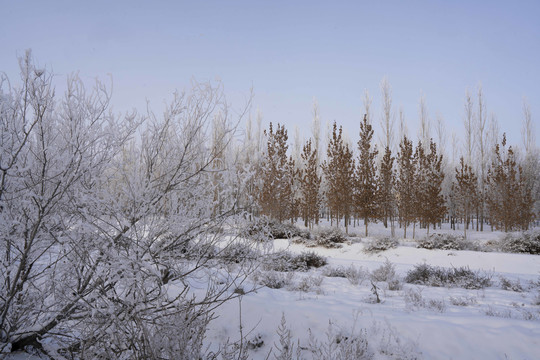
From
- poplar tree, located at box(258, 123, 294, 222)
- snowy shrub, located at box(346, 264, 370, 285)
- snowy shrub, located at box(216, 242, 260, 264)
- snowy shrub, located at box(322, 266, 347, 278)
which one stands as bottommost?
snowy shrub, located at box(322, 266, 347, 278)

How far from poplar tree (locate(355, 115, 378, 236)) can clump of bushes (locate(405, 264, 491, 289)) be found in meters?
8.88

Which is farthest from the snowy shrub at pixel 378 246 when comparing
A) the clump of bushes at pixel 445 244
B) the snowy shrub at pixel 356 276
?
the snowy shrub at pixel 356 276

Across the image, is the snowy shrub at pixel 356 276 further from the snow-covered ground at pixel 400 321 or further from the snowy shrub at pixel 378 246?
the snowy shrub at pixel 378 246

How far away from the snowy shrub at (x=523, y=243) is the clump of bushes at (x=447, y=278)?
→ 520cm

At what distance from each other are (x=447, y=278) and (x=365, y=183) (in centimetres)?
1051

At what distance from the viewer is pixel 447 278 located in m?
6.45

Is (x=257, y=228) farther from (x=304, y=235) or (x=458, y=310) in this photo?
(x=304, y=235)

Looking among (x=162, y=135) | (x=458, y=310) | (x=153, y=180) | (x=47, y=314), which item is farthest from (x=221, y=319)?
(x=458, y=310)

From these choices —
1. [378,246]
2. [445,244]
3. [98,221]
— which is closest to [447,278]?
[378,246]

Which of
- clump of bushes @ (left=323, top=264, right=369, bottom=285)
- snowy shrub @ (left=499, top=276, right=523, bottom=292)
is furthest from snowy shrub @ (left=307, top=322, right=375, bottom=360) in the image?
snowy shrub @ (left=499, top=276, right=523, bottom=292)

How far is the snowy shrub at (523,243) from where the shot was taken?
10.0m

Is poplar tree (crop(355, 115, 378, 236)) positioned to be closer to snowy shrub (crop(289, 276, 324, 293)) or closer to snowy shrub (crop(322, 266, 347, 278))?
snowy shrub (crop(322, 266, 347, 278))

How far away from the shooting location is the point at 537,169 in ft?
96.4

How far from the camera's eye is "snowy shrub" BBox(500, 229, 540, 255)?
1002 cm
